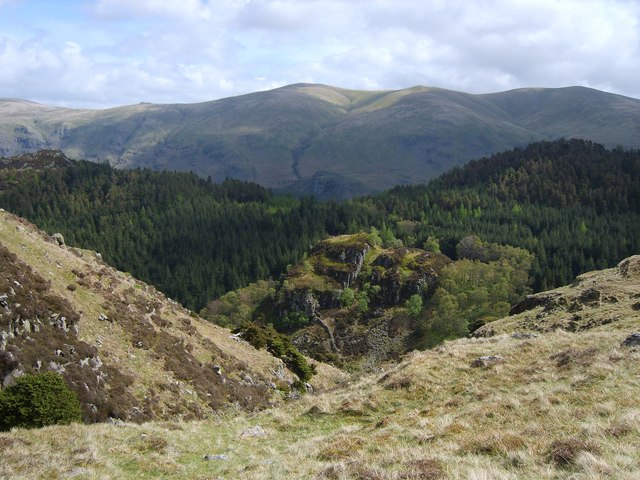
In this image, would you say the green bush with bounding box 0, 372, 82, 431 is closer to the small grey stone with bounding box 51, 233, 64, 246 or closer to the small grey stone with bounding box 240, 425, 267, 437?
the small grey stone with bounding box 240, 425, 267, 437

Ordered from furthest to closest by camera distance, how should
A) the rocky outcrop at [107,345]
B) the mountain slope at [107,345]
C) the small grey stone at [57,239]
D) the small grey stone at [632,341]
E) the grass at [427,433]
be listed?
the small grey stone at [57,239] → the mountain slope at [107,345] → the rocky outcrop at [107,345] → the small grey stone at [632,341] → the grass at [427,433]

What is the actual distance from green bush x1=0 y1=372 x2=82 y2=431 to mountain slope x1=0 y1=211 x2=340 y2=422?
5.98 metres

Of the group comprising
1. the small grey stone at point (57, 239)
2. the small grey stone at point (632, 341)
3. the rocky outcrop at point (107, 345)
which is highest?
the small grey stone at point (57, 239)

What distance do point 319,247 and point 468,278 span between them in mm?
52795

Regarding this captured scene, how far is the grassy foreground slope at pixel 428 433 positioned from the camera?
50.0 feet

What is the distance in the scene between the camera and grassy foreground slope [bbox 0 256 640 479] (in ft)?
50.0

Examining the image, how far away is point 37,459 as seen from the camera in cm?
1833

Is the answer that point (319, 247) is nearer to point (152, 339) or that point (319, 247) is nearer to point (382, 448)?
point (152, 339)

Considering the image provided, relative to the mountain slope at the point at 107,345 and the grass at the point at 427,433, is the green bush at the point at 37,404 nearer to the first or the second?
the grass at the point at 427,433

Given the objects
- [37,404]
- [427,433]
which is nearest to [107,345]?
[37,404]

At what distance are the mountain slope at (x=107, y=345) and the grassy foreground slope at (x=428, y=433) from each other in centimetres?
958

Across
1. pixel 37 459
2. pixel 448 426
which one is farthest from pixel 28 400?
pixel 448 426

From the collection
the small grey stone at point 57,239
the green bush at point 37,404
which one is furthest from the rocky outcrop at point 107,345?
the green bush at point 37,404

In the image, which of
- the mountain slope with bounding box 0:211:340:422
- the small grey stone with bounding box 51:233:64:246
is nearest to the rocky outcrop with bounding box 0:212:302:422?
the mountain slope with bounding box 0:211:340:422
